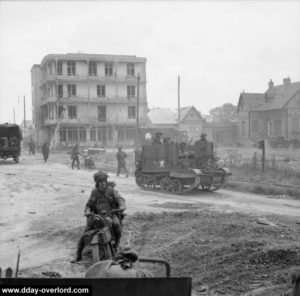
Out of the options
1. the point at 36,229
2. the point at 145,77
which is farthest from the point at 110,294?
the point at 145,77

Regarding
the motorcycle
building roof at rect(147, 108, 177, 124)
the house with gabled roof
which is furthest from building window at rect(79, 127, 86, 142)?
the motorcycle

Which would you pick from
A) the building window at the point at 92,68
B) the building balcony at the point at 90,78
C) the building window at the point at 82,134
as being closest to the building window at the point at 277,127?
the building balcony at the point at 90,78

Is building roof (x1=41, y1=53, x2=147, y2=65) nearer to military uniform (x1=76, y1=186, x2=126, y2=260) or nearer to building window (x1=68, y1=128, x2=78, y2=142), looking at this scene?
building window (x1=68, y1=128, x2=78, y2=142)

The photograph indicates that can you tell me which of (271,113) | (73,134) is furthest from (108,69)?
(271,113)

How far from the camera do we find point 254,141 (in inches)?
2035

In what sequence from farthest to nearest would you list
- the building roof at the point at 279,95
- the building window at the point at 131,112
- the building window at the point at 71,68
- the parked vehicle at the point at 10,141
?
the building window at the point at 131,112
the building window at the point at 71,68
the building roof at the point at 279,95
the parked vehicle at the point at 10,141

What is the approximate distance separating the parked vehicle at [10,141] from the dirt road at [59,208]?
1001 centimetres

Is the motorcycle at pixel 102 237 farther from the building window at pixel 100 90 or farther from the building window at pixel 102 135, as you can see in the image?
the building window at pixel 100 90

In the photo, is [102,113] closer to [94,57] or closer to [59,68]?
[94,57]

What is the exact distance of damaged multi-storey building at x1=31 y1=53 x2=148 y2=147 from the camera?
56.2 meters

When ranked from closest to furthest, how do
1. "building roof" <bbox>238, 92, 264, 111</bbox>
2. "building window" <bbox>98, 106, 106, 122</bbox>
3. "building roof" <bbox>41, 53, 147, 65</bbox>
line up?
"building roof" <bbox>238, 92, 264, 111</bbox> < "building roof" <bbox>41, 53, 147, 65</bbox> < "building window" <bbox>98, 106, 106, 122</bbox>

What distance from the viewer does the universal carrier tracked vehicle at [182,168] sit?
18203mm

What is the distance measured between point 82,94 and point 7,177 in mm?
34331

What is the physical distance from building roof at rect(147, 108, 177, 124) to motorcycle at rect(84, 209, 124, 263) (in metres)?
61.9
